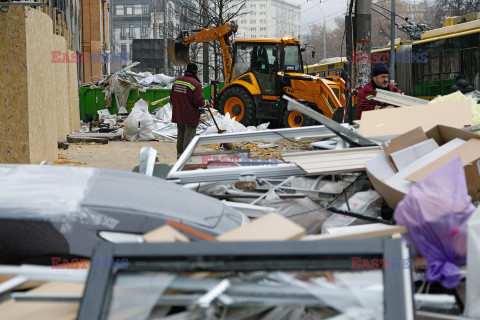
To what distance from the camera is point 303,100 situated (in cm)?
1633

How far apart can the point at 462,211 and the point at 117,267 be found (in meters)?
1.46

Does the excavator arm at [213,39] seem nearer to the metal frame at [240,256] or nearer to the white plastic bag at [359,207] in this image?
the white plastic bag at [359,207]

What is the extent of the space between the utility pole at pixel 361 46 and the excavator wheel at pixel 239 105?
545cm

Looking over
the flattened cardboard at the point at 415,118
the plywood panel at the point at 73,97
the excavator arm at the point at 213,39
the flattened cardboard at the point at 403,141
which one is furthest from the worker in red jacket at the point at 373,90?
the excavator arm at the point at 213,39

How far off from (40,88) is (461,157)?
7.34 metres

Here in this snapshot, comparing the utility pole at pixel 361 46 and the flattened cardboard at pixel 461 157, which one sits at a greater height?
the utility pole at pixel 361 46

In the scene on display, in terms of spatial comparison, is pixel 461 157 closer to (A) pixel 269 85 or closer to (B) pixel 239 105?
(A) pixel 269 85

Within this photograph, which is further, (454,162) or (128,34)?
(128,34)

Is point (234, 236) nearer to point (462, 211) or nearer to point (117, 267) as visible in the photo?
point (117, 267)

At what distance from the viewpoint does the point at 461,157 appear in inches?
139

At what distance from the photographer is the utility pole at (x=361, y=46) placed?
11711 millimetres

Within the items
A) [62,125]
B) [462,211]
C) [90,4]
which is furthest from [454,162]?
[90,4]

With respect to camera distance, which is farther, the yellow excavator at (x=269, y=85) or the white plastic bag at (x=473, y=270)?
the yellow excavator at (x=269, y=85)

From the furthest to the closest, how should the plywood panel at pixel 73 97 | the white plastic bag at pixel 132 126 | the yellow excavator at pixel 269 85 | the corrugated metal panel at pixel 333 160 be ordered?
the yellow excavator at pixel 269 85, the white plastic bag at pixel 132 126, the plywood panel at pixel 73 97, the corrugated metal panel at pixel 333 160
